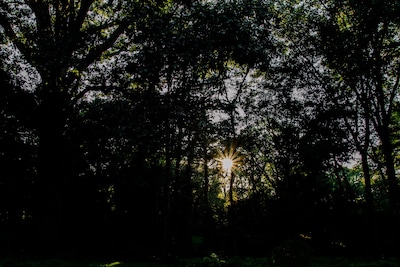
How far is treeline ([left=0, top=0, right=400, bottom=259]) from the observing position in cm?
1190

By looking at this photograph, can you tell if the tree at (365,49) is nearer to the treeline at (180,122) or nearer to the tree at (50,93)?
the treeline at (180,122)

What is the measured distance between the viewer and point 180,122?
11.6 meters

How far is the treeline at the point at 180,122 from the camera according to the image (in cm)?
1190

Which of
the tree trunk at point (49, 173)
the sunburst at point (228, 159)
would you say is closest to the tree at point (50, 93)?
the tree trunk at point (49, 173)

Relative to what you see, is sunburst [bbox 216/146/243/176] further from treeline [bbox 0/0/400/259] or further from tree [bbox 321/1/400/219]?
tree [bbox 321/1/400/219]

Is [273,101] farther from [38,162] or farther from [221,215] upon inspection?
[38,162]

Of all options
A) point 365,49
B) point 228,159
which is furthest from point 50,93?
point 365,49

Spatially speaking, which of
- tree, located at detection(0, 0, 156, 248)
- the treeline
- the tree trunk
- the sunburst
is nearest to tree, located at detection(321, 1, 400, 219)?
the treeline

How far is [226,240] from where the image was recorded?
75.0ft

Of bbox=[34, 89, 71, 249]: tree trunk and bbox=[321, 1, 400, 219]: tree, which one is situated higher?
bbox=[321, 1, 400, 219]: tree

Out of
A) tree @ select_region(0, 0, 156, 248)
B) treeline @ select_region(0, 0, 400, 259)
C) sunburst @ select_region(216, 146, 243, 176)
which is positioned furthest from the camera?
sunburst @ select_region(216, 146, 243, 176)

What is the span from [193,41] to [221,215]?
60.2 ft

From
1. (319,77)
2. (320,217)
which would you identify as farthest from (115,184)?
(319,77)

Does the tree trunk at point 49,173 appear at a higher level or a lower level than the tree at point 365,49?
lower
